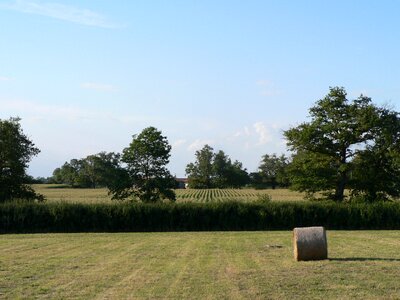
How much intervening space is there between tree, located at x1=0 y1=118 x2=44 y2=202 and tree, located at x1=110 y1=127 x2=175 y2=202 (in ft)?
27.4

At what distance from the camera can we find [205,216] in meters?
40.4

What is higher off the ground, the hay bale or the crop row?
the crop row

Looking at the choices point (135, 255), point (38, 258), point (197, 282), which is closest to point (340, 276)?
point (197, 282)

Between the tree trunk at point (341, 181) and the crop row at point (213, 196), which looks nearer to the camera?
the tree trunk at point (341, 181)

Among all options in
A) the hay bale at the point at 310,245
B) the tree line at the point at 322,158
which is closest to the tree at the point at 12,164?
the tree line at the point at 322,158

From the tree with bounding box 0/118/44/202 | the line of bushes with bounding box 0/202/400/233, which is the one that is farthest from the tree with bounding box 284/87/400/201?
the tree with bounding box 0/118/44/202

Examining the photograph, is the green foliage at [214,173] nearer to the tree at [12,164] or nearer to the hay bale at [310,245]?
the tree at [12,164]

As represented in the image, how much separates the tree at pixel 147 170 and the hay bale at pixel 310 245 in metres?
36.8

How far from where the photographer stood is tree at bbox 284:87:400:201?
48.8 metres

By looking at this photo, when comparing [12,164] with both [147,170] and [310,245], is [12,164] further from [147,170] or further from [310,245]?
[310,245]

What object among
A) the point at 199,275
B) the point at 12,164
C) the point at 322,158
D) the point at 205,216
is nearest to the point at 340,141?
the point at 322,158

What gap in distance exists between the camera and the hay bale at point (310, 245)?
53.5ft

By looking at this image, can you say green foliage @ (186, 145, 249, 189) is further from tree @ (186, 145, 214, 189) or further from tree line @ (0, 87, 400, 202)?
tree line @ (0, 87, 400, 202)

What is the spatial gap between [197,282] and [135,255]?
23.4ft
